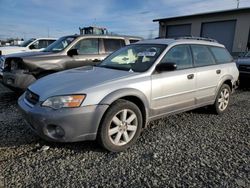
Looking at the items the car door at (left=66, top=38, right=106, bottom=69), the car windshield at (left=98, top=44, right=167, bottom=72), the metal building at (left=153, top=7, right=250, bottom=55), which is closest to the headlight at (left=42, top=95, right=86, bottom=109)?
the car windshield at (left=98, top=44, right=167, bottom=72)

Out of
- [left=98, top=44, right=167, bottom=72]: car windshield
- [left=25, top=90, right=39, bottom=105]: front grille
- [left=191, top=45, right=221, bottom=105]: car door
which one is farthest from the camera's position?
[left=191, top=45, right=221, bottom=105]: car door

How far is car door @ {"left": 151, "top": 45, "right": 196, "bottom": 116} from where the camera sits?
12.6 feet

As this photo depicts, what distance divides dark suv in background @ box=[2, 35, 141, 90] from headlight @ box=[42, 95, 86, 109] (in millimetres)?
2946

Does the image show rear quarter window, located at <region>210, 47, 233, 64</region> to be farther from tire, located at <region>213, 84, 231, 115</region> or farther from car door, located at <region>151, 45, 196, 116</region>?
car door, located at <region>151, 45, 196, 116</region>

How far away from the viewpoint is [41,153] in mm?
3350

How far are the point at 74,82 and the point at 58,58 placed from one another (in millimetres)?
3189

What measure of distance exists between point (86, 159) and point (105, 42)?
4767 millimetres

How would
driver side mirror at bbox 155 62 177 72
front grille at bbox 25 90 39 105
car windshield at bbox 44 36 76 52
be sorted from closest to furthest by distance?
front grille at bbox 25 90 39 105, driver side mirror at bbox 155 62 177 72, car windshield at bbox 44 36 76 52

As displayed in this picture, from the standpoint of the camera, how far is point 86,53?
22.8ft

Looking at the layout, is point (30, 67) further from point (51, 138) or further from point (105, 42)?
point (51, 138)

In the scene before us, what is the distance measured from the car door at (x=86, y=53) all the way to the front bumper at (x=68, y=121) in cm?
355

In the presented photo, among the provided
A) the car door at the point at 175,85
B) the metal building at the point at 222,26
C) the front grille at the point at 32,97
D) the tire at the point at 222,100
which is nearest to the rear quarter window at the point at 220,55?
the tire at the point at 222,100

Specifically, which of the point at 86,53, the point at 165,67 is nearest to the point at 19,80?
the point at 86,53

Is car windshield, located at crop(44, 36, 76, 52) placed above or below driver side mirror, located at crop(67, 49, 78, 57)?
above
